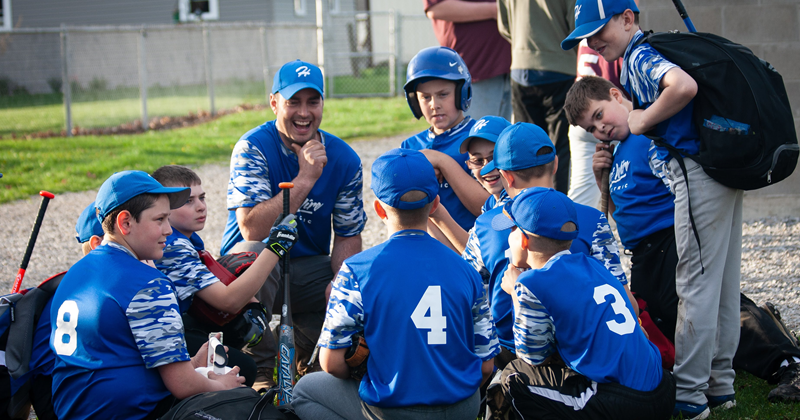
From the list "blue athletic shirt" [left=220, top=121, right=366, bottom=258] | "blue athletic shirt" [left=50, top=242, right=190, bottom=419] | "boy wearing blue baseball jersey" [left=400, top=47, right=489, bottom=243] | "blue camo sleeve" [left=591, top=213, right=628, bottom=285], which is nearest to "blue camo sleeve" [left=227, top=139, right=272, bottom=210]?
"blue athletic shirt" [left=220, top=121, right=366, bottom=258]

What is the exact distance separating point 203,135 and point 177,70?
583cm

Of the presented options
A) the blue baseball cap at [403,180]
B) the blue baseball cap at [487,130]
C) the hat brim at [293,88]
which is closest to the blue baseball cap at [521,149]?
the blue baseball cap at [487,130]

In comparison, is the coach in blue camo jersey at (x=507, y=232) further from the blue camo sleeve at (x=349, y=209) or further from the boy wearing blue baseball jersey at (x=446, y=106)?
the blue camo sleeve at (x=349, y=209)

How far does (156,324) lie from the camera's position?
2.72 metres

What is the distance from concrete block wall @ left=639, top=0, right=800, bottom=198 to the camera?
6855 mm

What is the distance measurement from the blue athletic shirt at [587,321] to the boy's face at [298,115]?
1886 mm

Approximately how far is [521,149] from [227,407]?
178cm

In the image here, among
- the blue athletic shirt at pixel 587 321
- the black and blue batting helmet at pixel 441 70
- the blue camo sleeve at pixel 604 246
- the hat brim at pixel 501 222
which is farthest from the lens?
the black and blue batting helmet at pixel 441 70

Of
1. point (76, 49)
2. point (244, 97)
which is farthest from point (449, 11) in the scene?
point (76, 49)

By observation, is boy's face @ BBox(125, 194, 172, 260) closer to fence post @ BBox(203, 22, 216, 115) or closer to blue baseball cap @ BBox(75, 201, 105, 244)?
blue baseball cap @ BBox(75, 201, 105, 244)

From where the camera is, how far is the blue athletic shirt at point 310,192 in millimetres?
4035

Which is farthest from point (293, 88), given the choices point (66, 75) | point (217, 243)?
point (66, 75)

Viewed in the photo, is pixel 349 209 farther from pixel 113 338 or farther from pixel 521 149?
pixel 113 338

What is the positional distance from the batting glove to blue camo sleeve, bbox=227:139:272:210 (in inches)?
19.0
